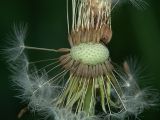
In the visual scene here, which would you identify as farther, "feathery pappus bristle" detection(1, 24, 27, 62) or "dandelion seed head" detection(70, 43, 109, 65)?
"feathery pappus bristle" detection(1, 24, 27, 62)

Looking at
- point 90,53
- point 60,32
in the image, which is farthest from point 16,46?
point 60,32

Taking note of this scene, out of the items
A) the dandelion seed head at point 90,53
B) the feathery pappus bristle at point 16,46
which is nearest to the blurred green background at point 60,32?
the feathery pappus bristle at point 16,46

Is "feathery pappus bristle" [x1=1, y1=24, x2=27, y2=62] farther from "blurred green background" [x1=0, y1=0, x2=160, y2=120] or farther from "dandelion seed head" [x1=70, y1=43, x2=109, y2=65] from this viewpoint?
"blurred green background" [x1=0, y1=0, x2=160, y2=120]

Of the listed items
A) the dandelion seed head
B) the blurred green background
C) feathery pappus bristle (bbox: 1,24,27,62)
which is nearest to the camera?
the dandelion seed head

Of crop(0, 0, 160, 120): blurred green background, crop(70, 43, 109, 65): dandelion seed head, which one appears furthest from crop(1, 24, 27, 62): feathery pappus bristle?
crop(0, 0, 160, 120): blurred green background

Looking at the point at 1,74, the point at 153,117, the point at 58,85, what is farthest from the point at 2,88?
the point at 58,85

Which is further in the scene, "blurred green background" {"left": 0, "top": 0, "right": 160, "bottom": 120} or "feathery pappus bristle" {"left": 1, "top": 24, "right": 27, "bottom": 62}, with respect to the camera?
"blurred green background" {"left": 0, "top": 0, "right": 160, "bottom": 120}

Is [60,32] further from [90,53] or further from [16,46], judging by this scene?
[90,53]

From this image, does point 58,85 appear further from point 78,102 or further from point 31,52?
point 31,52

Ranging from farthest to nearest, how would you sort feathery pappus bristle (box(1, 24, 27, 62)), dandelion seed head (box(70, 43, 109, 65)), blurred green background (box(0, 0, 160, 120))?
blurred green background (box(0, 0, 160, 120)) < feathery pappus bristle (box(1, 24, 27, 62)) < dandelion seed head (box(70, 43, 109, 65))
